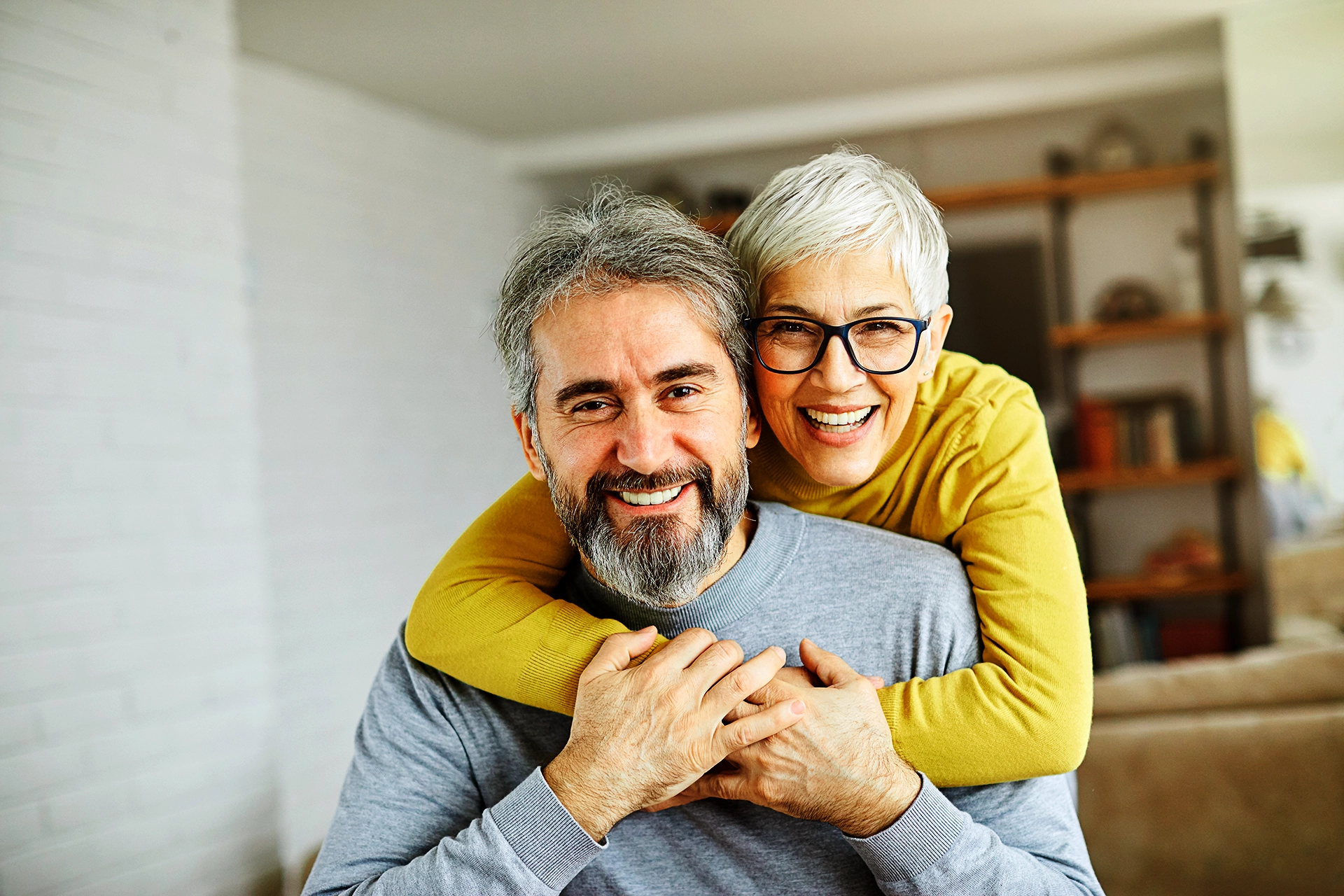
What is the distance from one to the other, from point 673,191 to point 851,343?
15.3 feet

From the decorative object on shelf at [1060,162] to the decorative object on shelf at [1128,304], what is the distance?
614 millimetres

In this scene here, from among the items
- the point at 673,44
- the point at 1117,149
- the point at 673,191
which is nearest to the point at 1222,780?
the point at 673,44

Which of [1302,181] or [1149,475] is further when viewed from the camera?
[1149,475]

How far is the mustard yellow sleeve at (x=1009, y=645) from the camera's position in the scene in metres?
1.12

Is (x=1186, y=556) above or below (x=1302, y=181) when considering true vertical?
below

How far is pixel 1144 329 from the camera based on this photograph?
198 inches

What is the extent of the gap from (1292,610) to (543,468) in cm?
399

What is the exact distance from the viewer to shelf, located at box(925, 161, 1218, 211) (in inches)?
197

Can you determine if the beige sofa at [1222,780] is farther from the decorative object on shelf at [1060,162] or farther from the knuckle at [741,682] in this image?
the decorative object on shelf at [1060,162]

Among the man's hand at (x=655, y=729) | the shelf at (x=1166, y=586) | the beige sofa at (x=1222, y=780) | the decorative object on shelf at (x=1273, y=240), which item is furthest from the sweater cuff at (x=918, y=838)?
the shelf at (x=1166, y=586)

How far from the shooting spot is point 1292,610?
425 centimetres

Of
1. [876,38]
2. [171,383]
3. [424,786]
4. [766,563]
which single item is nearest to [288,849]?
[171,383]

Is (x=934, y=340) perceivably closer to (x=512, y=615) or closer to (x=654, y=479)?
(x=654, y=479)

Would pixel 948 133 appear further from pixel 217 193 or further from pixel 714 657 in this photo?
pixel 714 657
